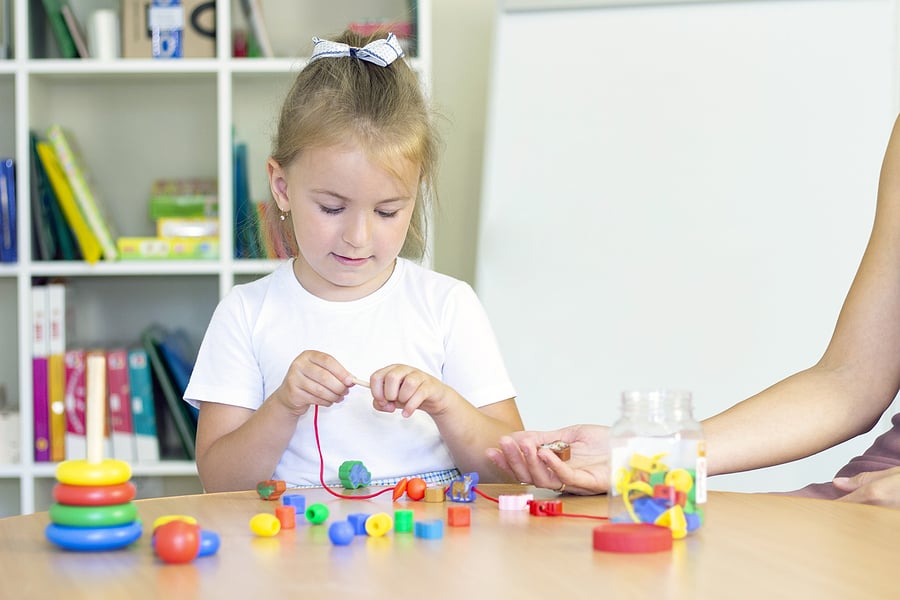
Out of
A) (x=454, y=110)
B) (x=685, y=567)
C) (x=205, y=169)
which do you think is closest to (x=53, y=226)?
(x=205, y=169)

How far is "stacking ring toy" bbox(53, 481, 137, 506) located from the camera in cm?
77

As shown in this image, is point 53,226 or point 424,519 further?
point 53,226

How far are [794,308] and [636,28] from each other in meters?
0.68

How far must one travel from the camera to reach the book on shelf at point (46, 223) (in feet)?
7.74

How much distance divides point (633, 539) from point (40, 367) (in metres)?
1.92

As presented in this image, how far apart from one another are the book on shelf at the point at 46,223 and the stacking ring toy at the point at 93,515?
1.73m

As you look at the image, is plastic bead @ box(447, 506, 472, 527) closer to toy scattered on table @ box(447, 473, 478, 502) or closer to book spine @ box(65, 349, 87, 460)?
toy scattered on table @ box(447, 473, 478, 502)

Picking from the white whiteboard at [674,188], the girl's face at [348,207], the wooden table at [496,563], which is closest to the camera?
the wooden table at [496,563]

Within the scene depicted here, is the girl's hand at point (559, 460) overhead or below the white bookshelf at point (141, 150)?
below

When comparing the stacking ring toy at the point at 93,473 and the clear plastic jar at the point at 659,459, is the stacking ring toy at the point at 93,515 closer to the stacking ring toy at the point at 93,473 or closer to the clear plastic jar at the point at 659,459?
the stacking ring toy at the point at 93,473

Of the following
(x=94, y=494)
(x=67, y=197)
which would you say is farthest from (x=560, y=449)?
(x=67, y=197)

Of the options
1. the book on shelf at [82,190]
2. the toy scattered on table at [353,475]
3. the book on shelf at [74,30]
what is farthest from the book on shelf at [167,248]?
the toy scattered on table at [353,475]

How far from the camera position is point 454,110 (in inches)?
98.8

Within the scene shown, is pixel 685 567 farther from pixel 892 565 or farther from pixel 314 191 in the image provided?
pixel 314 191
